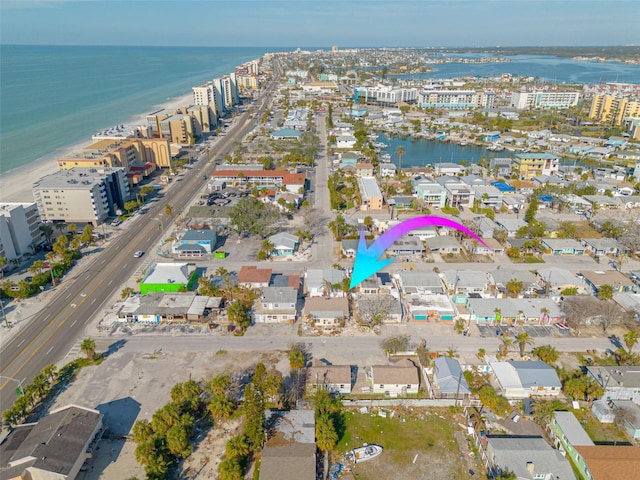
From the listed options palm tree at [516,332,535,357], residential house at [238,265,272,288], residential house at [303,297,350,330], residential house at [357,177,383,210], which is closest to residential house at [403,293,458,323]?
palm tree at [516,332,535,357]

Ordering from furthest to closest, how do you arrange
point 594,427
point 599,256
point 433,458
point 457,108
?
point 457,108 → point 599,256 → point 594,427 → point 433,458

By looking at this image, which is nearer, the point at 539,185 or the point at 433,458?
the point at 433,458

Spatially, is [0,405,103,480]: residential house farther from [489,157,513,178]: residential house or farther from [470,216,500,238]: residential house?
[489,157,513,178]: residential house

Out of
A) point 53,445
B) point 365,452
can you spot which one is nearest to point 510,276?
point 365,452

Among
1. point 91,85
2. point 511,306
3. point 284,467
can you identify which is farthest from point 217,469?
point 91,85

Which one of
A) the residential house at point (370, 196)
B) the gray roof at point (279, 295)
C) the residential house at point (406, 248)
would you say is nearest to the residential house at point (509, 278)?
the residential house at point (406, 248)

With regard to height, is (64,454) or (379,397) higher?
(64,454)

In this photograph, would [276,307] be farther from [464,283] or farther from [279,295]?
[464,283]

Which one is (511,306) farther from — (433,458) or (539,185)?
(539,185)

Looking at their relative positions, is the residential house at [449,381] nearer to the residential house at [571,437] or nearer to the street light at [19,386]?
the residential house at [571,437]
